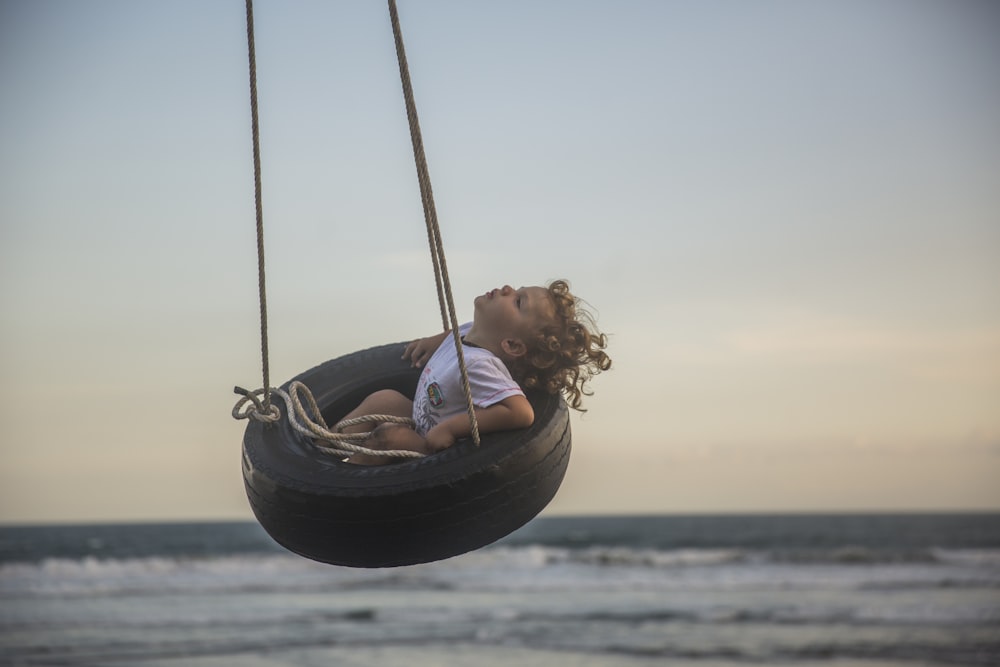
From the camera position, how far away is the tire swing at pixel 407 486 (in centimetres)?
297

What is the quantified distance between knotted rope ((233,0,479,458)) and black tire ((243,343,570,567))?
0.10m

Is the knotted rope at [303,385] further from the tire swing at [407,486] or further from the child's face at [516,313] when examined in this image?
the child's face at [516,313]

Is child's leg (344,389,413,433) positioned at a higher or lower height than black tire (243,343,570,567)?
higher

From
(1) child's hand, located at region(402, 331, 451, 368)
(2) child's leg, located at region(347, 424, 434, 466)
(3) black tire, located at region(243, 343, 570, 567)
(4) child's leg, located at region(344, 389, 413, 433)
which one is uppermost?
(1) child's hand, located at region(402, 331, 451, 368)

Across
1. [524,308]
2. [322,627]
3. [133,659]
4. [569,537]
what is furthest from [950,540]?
[524,308]

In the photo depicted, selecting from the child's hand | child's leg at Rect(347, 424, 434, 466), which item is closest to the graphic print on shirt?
child's leg at Rect(347, 424, 434, 466)

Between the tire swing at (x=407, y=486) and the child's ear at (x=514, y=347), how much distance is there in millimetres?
154

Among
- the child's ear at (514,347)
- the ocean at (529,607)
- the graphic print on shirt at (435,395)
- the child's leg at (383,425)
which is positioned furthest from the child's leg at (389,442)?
the ocean at (529,607)

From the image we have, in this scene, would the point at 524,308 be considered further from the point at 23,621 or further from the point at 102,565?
the point at 102,565

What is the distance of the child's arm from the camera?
3.13m

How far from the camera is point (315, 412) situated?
11.9 ft

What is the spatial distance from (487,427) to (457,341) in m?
0.33

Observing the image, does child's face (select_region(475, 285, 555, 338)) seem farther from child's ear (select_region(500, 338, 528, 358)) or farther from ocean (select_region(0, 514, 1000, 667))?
ocean (select_region(0, 514, 1000, 667))

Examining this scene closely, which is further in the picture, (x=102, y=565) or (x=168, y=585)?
(x=102, y=565)
